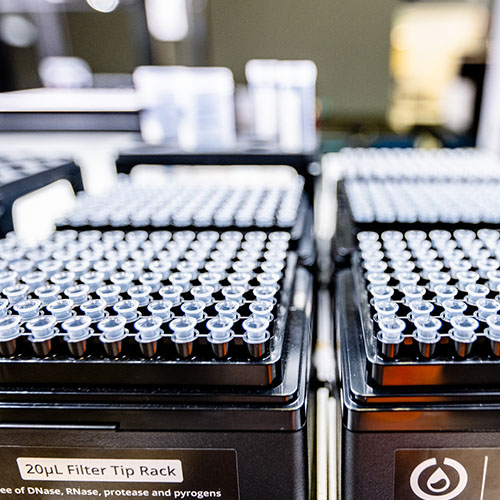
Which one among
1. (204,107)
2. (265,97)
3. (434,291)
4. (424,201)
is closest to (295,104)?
(265,97)

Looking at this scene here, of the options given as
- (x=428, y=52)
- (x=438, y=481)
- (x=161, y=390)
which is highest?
(x=428, y=52)

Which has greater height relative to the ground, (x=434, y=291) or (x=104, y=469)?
(x=434, y=291)

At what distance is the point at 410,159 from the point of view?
127 centimetres

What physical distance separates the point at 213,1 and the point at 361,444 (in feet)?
17.1

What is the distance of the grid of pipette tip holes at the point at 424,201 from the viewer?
80 cm

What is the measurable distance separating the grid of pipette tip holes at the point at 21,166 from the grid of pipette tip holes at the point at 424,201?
65 cm

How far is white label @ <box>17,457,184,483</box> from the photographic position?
0.48 metres

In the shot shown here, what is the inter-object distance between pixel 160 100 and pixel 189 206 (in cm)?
80

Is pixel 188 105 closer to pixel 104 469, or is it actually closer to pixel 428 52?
pixel 104 469

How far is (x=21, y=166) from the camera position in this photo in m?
1.04

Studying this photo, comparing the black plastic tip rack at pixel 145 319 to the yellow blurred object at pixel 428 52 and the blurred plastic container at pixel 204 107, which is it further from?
the yellow blurred object at pixel 428 52

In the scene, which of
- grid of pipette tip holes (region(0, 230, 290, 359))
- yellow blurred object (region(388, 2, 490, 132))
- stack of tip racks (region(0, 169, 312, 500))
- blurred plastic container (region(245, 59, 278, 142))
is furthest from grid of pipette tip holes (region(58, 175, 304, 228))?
yellow blurred object (region(388, 2, 490, 132))

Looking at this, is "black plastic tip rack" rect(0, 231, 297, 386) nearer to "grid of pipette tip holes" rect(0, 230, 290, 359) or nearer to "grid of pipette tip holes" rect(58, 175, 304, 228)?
"grid of pipette tip holes" rect(0, 230, 290, 359)

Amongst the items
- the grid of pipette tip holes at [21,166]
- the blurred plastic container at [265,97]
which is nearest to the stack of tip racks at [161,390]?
the grid of pipette tip holes at [21,166]
